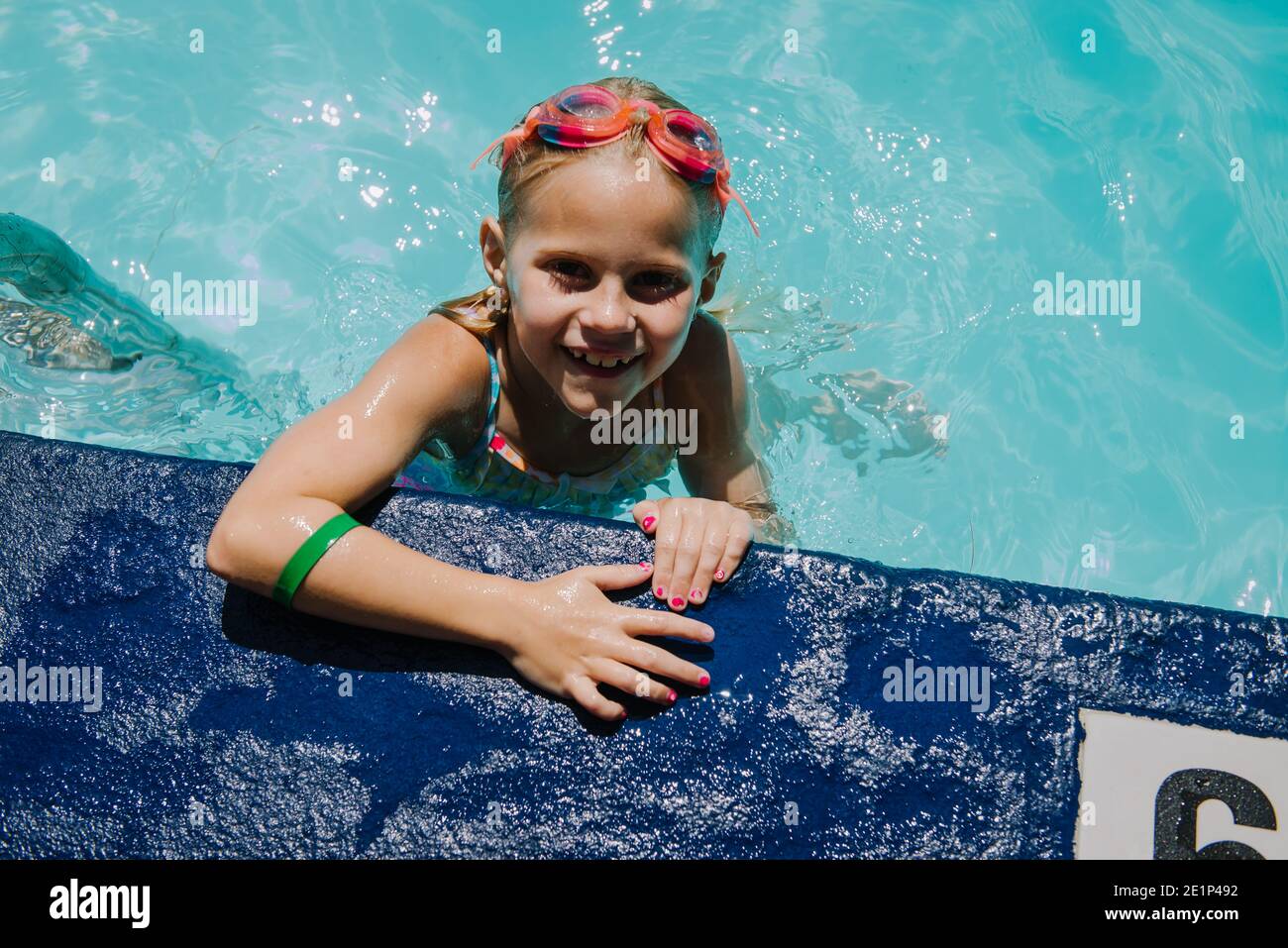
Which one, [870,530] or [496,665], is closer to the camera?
[496,665]

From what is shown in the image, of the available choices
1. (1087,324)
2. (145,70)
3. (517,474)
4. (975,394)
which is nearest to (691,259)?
(517,474)

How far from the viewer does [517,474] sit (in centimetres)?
334

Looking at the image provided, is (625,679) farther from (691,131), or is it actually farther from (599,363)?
(691,131)

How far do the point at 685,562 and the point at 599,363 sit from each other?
53 centimetres

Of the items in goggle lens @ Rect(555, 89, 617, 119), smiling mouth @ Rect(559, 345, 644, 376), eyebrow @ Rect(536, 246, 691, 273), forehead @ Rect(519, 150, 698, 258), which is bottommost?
smiling mouth @ Rect(559, 345, 644, 376)

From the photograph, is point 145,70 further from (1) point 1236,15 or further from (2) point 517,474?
(1) point 1236,15

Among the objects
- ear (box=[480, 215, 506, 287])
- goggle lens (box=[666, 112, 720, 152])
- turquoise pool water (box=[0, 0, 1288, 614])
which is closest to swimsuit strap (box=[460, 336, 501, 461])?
ear (box=[480, 215, 506, 287])

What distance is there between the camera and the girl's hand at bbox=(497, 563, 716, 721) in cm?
236

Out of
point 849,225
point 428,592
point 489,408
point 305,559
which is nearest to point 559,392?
point 489,408

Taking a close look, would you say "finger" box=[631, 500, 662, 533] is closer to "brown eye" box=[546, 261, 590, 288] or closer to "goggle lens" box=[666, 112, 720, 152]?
"brown eye" box=[546, 261, 590, 288]

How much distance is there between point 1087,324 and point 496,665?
3753 mm

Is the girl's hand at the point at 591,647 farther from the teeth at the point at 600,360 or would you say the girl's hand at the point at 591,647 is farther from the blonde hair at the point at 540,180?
the blonde hair at the point at 540,180

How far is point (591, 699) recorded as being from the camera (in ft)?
7.68
